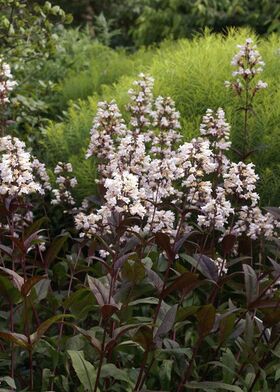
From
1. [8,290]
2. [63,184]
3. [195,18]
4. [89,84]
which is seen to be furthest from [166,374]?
[195,18]

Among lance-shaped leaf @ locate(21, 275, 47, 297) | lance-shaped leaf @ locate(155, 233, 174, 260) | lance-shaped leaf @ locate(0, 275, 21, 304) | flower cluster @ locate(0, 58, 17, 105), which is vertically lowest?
lance-shaped leaf @ locate(0, 275, 21, 304)

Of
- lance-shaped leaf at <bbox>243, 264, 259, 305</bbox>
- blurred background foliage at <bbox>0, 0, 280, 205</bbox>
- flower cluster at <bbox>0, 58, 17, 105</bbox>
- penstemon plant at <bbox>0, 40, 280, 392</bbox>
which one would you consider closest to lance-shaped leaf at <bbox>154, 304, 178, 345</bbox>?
penstemon plant at <bbox>0, 40, 280, 392</bbox>

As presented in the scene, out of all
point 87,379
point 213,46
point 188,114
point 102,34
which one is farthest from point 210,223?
point 102,34

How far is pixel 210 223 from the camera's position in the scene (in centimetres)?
271

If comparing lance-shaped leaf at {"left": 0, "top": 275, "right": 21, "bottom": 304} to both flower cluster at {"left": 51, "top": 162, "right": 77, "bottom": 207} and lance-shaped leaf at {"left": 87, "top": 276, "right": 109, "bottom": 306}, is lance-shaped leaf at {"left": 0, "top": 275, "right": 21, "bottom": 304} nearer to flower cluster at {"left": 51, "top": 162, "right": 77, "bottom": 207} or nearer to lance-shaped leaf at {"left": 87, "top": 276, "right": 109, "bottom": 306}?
lance-shaped leaf at {"left": 87, "top": 276, "right": 109, "bottom": 306}

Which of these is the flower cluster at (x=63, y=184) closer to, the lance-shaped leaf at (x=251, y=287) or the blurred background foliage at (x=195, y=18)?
the lance-shaped leaf at (x=251, y=287)

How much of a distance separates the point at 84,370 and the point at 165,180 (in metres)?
0.81

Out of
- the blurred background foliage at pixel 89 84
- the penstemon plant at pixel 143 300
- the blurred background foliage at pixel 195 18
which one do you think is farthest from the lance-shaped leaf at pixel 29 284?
the blurred background foliage at pixel 195 18

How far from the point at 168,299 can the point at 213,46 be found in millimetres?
2517

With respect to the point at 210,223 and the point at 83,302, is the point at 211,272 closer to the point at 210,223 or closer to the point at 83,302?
the point at 210,223

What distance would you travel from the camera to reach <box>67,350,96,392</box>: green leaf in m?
2.34

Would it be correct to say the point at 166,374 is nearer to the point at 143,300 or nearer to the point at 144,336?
the point at 143,300

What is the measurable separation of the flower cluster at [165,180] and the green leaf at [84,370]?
464 millimetres

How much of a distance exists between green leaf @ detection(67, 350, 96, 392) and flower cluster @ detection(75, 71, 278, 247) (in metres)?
0.46
